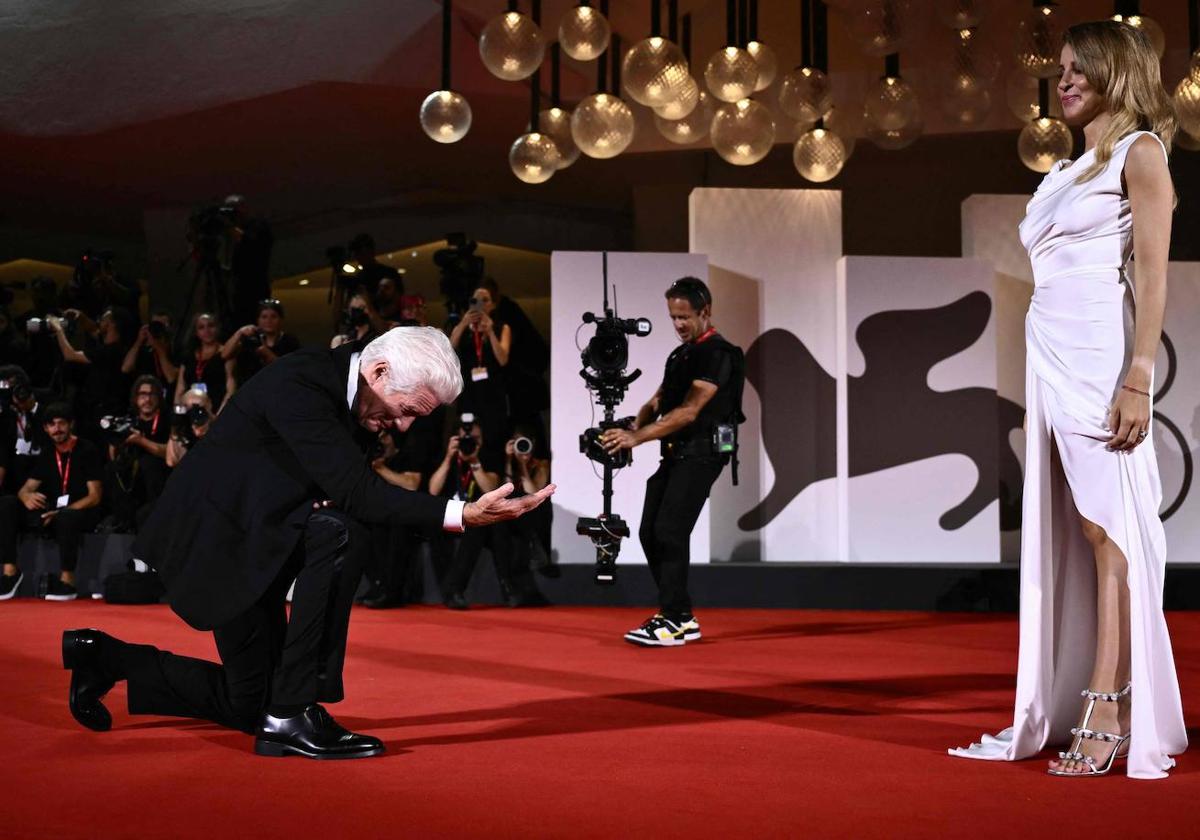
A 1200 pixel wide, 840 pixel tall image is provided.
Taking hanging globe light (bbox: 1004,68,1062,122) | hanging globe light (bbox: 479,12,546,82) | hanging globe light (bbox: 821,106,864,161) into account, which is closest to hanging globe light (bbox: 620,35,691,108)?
hanging globe light (bbox: 479,12,546,82)

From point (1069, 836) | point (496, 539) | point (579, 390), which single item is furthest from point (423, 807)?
point (579, 390)

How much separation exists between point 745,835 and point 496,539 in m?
5.01

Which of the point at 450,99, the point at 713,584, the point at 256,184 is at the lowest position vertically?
the point at 713,584

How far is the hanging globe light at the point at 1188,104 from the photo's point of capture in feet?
18.1

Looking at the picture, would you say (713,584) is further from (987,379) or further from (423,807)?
(423,807)

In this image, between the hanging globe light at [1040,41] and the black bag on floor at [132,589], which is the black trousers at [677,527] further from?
the black bag on floor at [132,589]

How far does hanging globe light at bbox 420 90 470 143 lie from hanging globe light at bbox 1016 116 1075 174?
2675mm

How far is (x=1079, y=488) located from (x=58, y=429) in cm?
644

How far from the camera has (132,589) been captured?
7.21 metres

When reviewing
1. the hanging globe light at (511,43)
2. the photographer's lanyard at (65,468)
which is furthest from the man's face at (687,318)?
the photographer's lanyard at (65,468)

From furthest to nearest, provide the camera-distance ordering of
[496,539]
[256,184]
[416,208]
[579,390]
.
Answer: [416,208], [256,184], [579,390], [496,539]

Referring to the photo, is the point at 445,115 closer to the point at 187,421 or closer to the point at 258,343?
the point at 258,343

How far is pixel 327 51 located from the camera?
29.6ft

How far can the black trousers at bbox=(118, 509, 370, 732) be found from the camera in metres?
2.83
